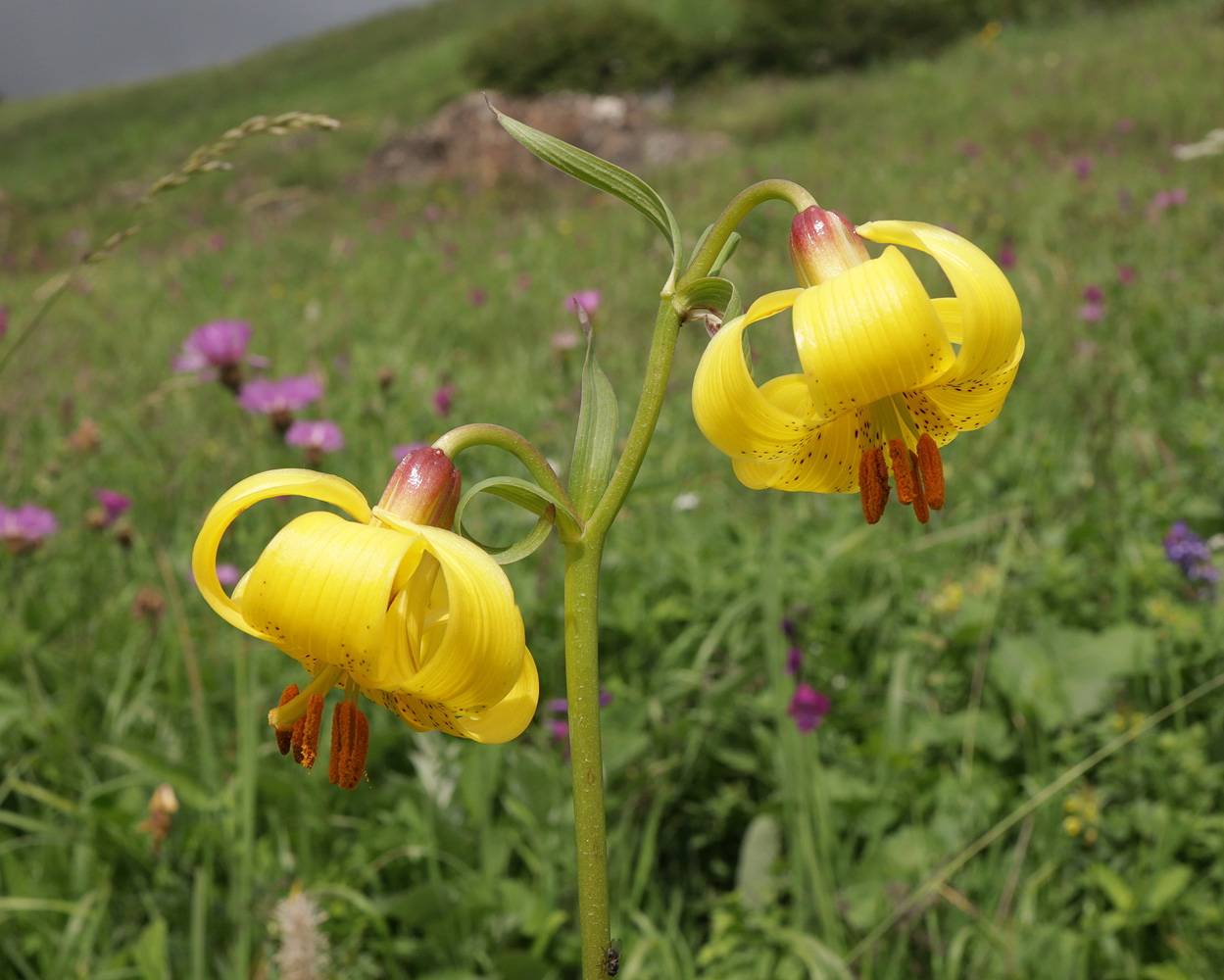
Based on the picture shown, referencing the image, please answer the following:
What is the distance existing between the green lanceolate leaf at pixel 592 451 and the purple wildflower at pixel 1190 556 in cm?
126

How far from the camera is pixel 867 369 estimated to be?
0.54m

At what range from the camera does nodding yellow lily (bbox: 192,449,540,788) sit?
50cm

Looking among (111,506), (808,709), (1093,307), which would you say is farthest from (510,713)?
(1093,307)

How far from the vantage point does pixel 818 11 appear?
57.1ft

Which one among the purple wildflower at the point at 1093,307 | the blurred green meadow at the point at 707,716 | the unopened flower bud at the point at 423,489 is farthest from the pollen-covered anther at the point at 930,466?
the purple wildflower at the point at 1093,307

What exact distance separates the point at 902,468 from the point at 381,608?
38 cm

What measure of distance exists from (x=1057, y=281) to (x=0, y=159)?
28358 mm

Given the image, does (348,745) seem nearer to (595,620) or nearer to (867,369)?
(595,620)

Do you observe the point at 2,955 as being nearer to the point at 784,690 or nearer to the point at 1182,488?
the point at 784,690

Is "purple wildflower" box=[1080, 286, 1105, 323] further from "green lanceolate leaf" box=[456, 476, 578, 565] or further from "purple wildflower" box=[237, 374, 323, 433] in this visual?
"green lanceolate leaf" box=[456, 476, 578, 565]

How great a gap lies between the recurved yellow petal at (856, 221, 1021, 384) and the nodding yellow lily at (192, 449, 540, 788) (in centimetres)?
33

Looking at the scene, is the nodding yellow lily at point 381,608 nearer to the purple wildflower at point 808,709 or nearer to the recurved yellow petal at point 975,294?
the recurved yellow petal at point 975,294

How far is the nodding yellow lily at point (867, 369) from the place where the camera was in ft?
1.76

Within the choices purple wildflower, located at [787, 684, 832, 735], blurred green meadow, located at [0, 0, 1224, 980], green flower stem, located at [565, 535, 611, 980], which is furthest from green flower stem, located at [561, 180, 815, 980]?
purple wildflower, located at [787, 684, 832, 735]
